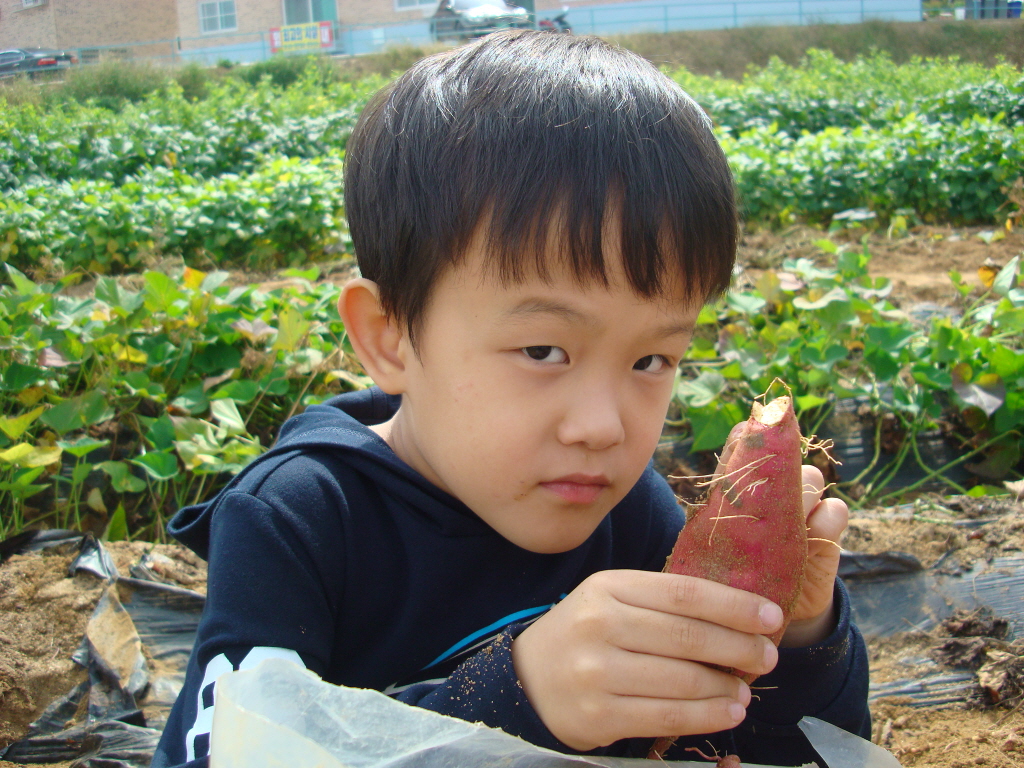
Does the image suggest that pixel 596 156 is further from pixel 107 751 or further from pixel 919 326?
pixel 919 326

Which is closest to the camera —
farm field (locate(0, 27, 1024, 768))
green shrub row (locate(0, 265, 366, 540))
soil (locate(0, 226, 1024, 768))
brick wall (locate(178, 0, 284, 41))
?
soil (locate(0, 226, 1024, 768))

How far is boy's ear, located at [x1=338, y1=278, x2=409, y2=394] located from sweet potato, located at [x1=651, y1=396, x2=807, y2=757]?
0.46 meters

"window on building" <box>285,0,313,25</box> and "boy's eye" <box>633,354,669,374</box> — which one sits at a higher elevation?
"window on building" <box>285,0,313,25</box>

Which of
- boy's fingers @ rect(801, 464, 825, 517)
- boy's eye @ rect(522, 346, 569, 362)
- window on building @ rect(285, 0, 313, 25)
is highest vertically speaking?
window on building @ rect(285, 0, 313, 25)

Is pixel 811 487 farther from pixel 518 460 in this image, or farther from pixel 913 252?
pixel 913 252

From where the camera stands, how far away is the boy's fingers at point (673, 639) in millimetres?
779

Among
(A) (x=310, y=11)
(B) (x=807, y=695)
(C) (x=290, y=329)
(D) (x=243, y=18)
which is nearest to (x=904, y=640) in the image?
(B) (x=807, y=695)

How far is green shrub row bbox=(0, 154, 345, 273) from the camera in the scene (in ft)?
14.3

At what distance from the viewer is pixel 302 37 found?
51.3 feet

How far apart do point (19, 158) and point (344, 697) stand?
6.15m

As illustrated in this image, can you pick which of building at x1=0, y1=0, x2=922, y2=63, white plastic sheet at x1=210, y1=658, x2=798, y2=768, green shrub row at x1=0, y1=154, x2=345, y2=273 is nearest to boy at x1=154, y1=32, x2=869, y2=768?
white plastic sheet at x1=210, y1=658, x2=798, y2=768

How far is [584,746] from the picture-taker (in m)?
0.82

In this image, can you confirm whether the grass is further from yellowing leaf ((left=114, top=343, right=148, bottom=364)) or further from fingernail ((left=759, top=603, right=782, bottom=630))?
fingernail ((left=759, top=603, right=782, bottom=630))

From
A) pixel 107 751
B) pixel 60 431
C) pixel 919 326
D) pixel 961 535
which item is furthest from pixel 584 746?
pixel 919 326
